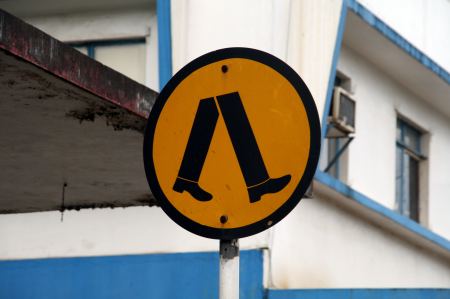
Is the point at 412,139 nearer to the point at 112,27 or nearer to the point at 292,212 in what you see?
the point at 292,212

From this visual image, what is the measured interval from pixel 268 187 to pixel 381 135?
36.2ft

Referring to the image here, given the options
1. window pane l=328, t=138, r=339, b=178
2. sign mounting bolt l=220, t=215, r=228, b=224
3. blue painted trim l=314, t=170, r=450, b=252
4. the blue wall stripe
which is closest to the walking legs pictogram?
sign mounting bolt l=220, t=215, r=228, b=224

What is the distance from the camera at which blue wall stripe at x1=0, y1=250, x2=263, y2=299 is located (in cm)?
1198

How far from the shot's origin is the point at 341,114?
1383 cm

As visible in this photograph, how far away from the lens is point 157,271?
40.8 ft

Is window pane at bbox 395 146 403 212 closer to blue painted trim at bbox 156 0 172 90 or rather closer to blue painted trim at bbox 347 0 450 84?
blue painted trim at bbox 347 0 450 84

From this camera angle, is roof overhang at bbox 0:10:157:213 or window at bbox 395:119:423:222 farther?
window at bbox 395:119:423:222

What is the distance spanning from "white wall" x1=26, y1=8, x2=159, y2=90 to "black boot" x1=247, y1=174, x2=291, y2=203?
8.23m

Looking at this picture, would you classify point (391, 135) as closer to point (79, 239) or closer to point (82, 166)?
point (79, 239)

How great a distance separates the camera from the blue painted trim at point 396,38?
1418cm

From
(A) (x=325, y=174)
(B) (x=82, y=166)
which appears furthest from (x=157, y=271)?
(B) (x=82, y=166)

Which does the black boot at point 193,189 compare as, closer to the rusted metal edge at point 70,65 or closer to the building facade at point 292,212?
the rusted metal edge at point 70,65

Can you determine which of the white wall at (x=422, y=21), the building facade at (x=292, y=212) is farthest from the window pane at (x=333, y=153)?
the white wall at (x=422, y=21)

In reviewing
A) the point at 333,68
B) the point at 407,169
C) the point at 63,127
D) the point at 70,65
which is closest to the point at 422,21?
the point at 407,169
